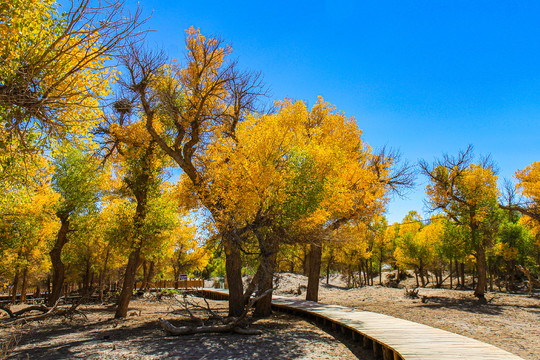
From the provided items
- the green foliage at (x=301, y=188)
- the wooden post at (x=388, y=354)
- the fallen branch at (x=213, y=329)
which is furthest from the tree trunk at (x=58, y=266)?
the wooden post at (x=388, y=354)

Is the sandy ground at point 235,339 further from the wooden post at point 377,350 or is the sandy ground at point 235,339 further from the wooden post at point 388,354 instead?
the wooden post at point 388,354

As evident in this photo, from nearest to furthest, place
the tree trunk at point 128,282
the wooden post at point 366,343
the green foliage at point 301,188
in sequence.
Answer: the wooden post at point 366,343, the green foliage at point 301,188, the tree trunk at point 128,282

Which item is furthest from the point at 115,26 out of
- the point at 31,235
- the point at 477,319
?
the point at 31,235

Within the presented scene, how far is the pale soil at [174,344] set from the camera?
25.8ft

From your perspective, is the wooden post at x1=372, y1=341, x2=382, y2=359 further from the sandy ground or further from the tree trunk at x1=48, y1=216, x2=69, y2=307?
the tree trunk at x1=48, y1=216, x2=69, y2=307

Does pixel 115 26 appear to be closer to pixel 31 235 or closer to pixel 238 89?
pixel 238 89

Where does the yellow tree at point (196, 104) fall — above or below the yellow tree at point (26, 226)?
above

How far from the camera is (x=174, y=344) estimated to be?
890cm

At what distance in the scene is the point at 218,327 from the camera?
10039 mm

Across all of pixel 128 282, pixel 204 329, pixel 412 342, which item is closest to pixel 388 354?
pixel 412 342

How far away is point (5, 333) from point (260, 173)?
34.0 ft

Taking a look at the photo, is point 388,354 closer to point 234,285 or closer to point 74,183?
point 234,285

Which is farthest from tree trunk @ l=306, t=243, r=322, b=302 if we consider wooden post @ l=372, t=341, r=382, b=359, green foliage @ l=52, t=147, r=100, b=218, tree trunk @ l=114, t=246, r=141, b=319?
green foliage @ l=52, t=147, r=100, b=218

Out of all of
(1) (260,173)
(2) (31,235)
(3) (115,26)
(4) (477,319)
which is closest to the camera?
(3) (115,26)
